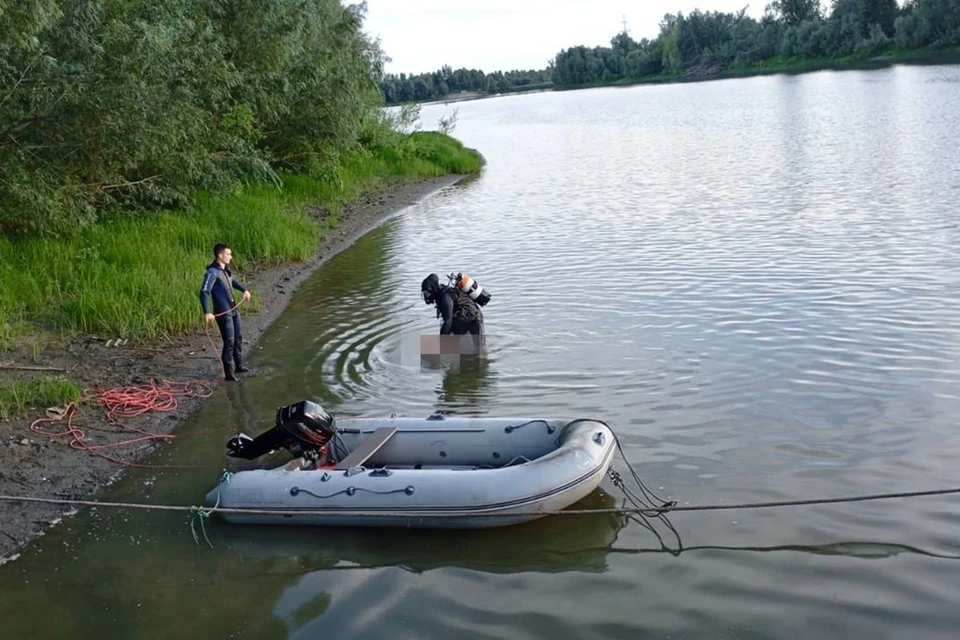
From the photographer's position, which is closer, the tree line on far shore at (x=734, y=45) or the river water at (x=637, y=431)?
the river water at (x=637, y=431)

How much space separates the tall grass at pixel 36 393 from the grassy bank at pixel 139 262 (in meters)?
1.50

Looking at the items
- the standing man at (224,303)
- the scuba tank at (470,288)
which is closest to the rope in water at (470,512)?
the standing man at (224,303)

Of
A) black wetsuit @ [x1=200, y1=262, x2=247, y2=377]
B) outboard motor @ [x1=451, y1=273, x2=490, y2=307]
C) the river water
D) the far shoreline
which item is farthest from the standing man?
the far shoreline

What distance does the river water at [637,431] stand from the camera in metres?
5.74

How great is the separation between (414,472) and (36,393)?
4428 mm

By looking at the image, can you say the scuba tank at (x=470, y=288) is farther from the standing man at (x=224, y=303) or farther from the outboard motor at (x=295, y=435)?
the outboard motor at (x=295, y=435)

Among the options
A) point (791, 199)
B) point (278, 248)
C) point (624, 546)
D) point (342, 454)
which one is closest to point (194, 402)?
point (342, 454)

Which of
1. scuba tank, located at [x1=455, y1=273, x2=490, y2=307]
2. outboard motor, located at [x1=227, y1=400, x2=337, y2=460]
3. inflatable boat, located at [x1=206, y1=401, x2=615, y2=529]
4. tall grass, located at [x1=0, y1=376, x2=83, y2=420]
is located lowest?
inflatable boat, located at [x1=206, y1=401, x2=615, y2=529]

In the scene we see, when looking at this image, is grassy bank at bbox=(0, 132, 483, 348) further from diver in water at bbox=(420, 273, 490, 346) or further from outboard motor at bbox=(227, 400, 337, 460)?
outboard motor at bbox=(227, 400, 337, 460)

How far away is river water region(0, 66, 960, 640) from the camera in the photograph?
574cm

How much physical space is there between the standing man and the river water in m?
0.50

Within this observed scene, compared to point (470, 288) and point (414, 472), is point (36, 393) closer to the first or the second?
point (414, 472)

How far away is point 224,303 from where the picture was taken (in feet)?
33.7

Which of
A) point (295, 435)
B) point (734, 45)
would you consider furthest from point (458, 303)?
point (734, 45)
